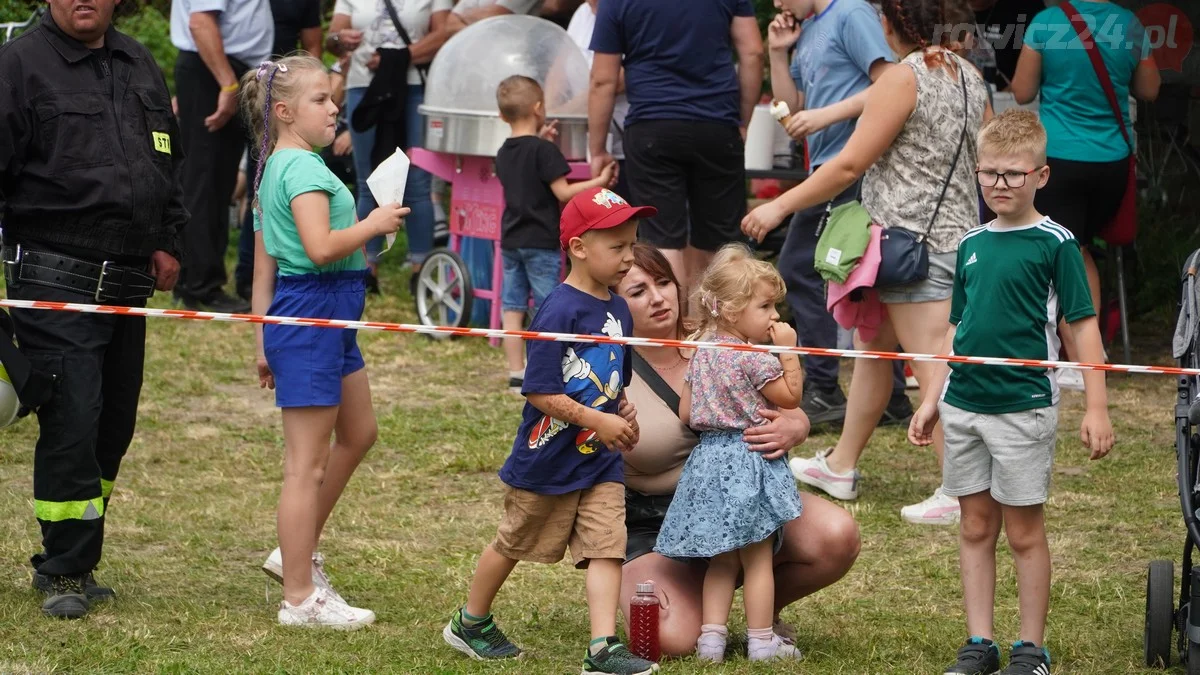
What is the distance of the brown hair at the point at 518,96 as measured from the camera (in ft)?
26.1

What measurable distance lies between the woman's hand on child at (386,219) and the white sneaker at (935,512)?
8.05ft

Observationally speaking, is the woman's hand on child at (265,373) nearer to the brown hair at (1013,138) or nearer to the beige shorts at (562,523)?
the beige shorts at (562,523)

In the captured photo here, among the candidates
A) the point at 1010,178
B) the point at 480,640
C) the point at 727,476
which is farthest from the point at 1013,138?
the point at 480,640

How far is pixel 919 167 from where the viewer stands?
5629mm

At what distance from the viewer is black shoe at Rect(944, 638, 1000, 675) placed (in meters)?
4.08

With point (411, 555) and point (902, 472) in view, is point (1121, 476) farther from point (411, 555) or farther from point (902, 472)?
point (411, 555)

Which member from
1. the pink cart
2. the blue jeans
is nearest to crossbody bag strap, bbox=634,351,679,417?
the pink cart

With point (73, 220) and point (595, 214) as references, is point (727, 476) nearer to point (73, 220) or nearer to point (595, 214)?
Answer: point (595, 214)

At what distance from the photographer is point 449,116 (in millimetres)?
8828

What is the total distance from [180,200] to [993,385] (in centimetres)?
255

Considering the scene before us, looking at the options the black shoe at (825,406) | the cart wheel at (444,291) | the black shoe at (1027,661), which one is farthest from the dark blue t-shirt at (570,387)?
the cart wheel at (444,291)

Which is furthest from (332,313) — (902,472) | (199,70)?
(199,70)

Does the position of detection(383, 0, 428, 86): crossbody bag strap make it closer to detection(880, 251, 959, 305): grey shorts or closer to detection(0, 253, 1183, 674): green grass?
detection(0, 253, 1183, 674): green grass

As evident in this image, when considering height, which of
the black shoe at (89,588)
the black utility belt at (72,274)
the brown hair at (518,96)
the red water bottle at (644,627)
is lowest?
the black shoe at (89,588)
